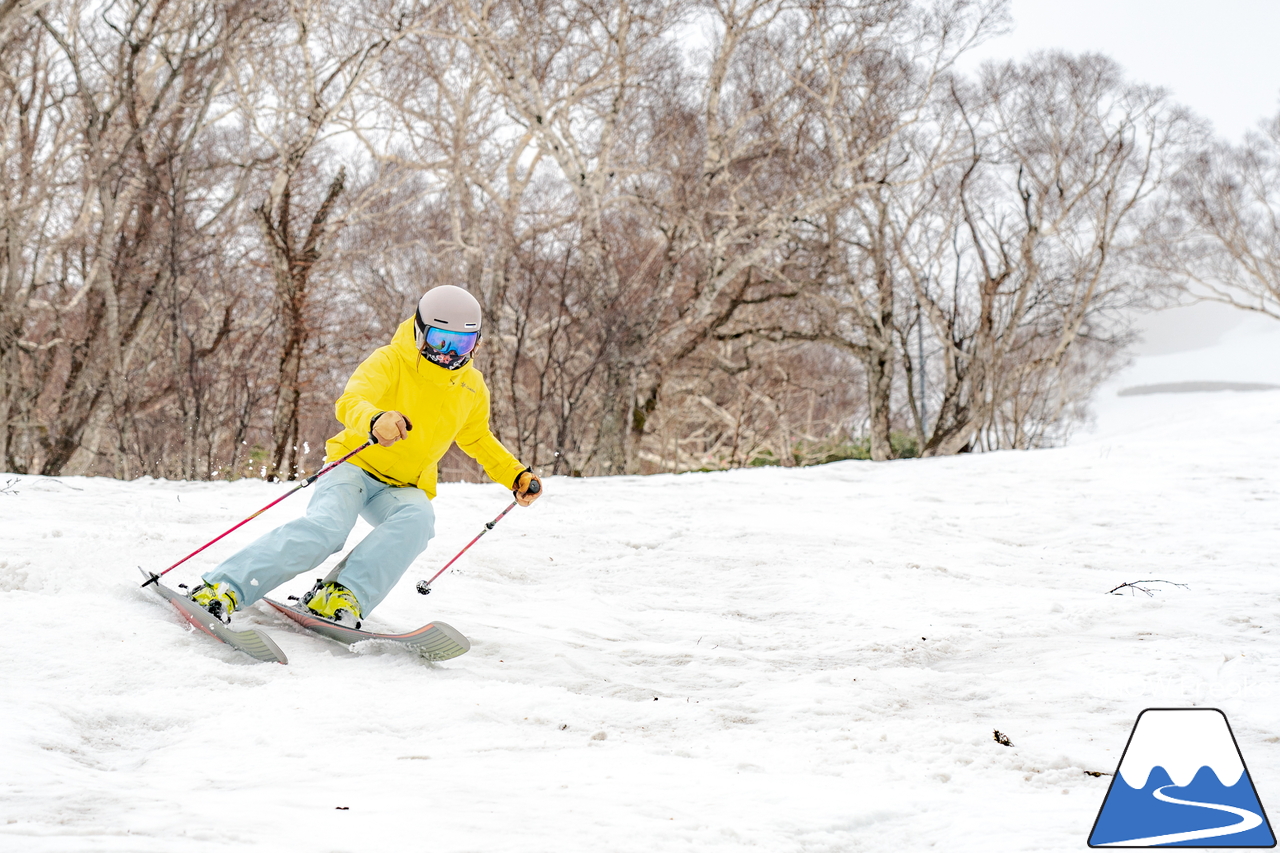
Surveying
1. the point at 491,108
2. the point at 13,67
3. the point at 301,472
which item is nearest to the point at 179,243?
the point at 301,472

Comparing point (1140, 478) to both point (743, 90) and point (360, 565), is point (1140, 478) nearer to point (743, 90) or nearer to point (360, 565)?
point (360, 565)

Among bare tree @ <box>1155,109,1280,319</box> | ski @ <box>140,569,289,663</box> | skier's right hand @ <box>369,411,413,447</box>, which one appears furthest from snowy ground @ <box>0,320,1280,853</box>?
bare tree @ <box>1155,109,1280,319</box>

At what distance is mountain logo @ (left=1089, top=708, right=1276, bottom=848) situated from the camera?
1.80 meters

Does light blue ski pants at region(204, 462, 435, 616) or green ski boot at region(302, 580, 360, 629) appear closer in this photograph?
light blue ski pants at region(204, 462, 435, 616)

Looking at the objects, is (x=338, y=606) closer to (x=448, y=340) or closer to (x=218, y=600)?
(x=218, y=600)

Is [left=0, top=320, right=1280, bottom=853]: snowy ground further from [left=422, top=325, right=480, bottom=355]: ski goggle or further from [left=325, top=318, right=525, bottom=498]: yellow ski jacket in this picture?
[left=422, top=325, right=480, bottom=355]: ski goggle

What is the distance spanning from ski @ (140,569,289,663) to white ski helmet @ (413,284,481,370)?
123 cm

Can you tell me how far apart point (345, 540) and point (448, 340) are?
88 centimetres

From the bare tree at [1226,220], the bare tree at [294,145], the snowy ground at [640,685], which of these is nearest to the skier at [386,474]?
the snowy ground at [640,685]

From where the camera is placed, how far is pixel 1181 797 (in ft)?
6.57

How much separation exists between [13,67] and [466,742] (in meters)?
13.1

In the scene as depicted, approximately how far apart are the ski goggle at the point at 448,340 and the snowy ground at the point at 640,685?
116 cm

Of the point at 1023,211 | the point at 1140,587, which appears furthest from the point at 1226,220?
the point at 1140,587

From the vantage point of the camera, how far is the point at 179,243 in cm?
911
